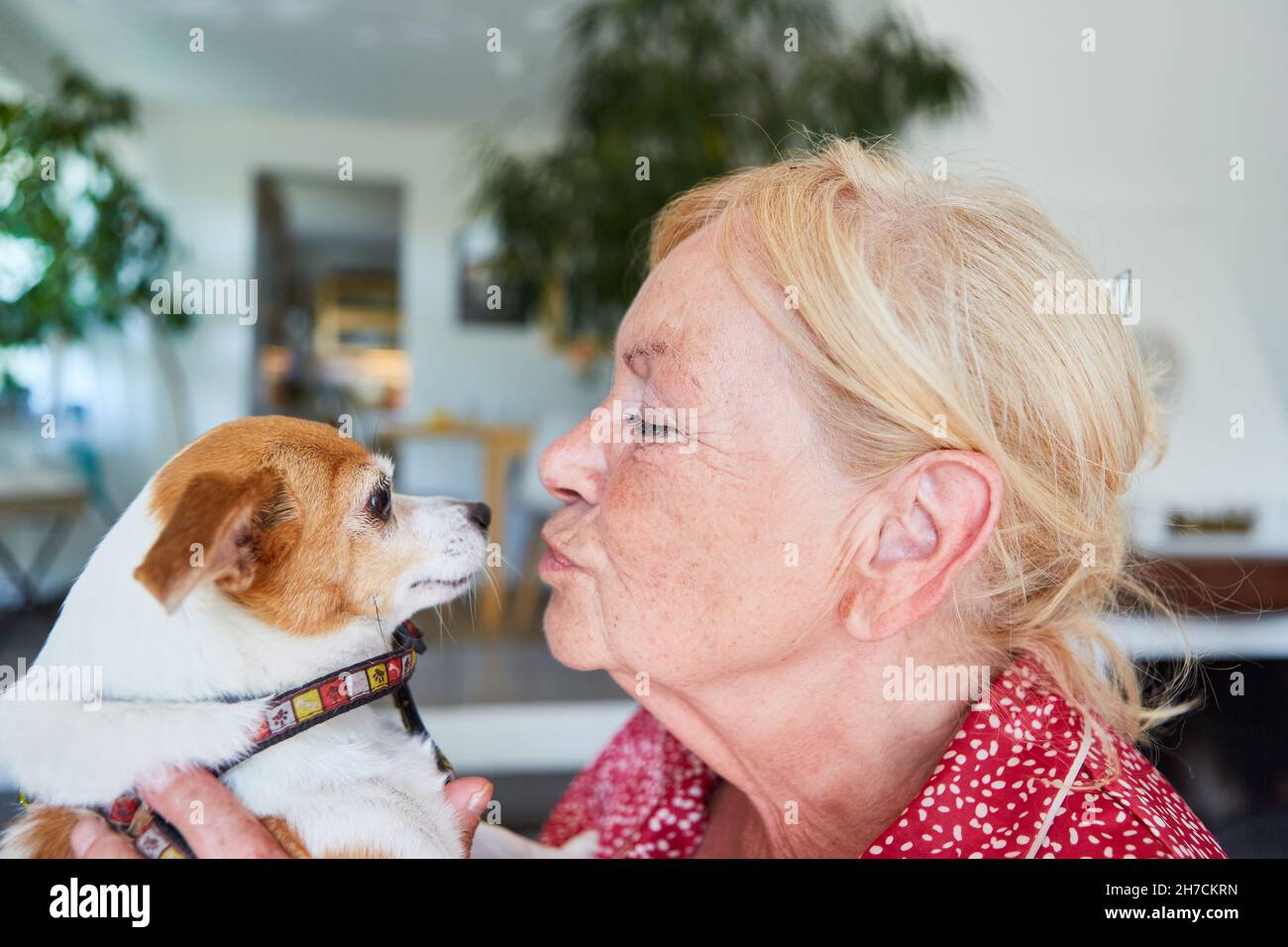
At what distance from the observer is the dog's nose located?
891 millimetres

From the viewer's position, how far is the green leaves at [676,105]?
292 centimetres

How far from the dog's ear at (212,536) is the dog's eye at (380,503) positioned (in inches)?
3.7

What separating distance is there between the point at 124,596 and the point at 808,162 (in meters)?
0.62

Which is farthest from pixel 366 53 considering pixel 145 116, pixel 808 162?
pixel 808 162

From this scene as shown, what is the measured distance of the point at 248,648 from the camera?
0.68m

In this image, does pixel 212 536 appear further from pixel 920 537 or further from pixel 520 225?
pixel 520 225

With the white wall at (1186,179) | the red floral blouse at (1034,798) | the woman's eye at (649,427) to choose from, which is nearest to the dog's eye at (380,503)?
the woman's eye at (649,427)

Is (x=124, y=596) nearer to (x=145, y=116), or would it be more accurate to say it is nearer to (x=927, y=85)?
(x=927, y=85)

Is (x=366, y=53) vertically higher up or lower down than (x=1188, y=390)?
higher up

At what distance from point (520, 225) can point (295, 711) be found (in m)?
2.74

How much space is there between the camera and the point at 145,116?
721cm

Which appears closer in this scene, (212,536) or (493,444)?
(212,536)

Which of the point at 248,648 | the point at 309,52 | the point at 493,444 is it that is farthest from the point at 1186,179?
the point at 309,52
